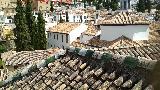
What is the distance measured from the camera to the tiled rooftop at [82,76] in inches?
249

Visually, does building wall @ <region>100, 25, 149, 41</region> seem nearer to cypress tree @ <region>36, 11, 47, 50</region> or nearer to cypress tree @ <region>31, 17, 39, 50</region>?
cypress tree @ <region>36, 11, 47, 50</region>

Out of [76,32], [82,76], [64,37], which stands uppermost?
[82,76]

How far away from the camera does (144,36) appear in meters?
28.6

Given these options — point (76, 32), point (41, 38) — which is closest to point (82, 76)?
point (76, 32)

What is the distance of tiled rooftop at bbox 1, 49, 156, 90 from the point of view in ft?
20.7

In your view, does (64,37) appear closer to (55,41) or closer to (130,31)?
(55,41)

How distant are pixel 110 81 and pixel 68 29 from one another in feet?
147

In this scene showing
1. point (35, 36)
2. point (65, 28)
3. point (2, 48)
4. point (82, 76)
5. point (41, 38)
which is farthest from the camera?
point (2, 48)

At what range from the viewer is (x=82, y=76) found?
7.66 m

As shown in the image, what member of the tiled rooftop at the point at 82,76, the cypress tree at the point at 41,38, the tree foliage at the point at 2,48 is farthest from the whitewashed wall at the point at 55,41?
the tiled rooftop at the point at 82,76

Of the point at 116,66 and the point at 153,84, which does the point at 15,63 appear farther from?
the point at 153,84

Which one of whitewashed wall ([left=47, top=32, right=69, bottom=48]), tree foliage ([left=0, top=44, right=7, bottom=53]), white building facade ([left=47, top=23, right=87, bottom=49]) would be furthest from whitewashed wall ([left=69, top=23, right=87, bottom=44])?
tree foliage ([left=0, top=44, right=7, bottom=53])

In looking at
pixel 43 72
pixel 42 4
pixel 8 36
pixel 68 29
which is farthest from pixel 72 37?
pixel 42 4

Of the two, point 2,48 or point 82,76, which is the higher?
point 82,76
